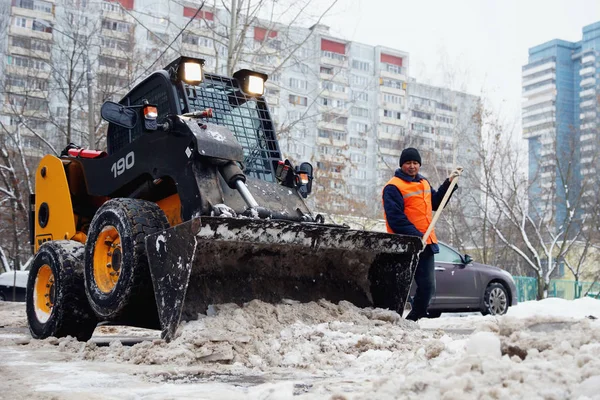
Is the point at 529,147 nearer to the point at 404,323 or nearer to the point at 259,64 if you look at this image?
the point at 259,64

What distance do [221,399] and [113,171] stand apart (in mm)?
3718

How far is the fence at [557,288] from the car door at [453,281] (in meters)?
14.3

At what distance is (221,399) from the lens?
11.4 ft

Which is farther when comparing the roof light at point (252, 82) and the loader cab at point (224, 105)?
the roof light at point (252, 82)

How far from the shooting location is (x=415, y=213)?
7281 mm

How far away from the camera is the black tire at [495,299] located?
42.0 feet

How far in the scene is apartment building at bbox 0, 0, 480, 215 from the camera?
17891 millimetres

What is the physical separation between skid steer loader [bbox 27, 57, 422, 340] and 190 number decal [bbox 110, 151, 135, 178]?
0.01 m

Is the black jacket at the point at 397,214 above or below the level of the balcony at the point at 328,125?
below

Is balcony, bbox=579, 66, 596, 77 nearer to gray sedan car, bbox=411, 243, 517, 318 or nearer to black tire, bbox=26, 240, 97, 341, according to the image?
gray sedan car, bbox=411, 243, 517, 318

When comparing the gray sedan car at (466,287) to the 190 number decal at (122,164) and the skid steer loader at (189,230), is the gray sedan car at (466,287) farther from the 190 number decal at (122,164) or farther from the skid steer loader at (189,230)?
the 190 number decal at (122,164)

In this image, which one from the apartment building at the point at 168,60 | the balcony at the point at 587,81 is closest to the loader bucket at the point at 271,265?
the apartment building at the point at 168,60

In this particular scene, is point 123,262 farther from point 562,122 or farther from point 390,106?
point 390,106

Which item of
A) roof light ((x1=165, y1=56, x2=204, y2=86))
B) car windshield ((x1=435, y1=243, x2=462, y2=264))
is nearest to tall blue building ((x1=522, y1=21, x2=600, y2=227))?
car windshield ((x1=435, y1=243, x2=462, y2=264))
